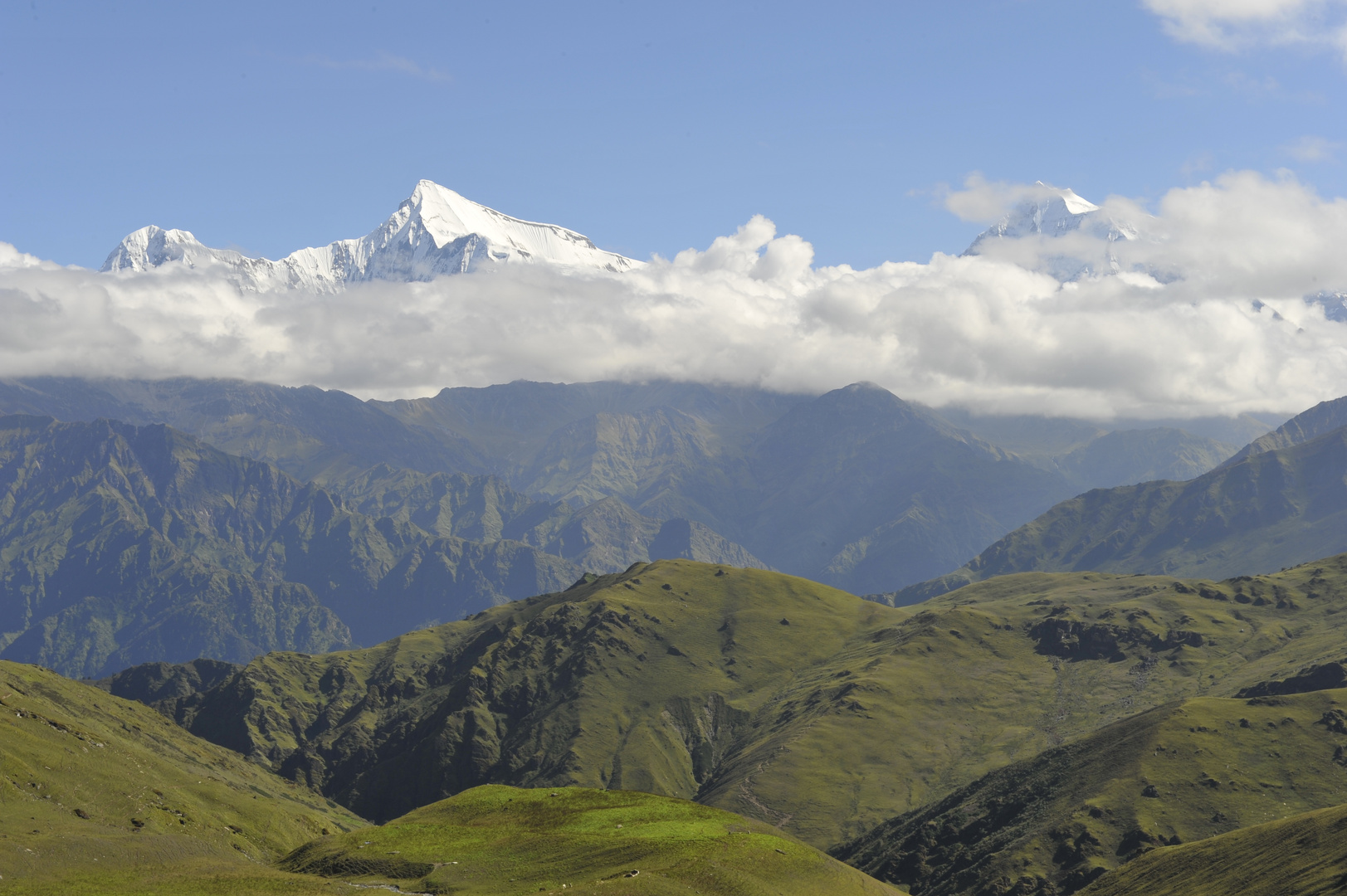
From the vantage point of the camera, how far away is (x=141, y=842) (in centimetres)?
15975

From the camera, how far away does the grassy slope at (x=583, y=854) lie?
129m

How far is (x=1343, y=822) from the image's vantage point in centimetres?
19812

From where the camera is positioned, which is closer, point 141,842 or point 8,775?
point 141,842

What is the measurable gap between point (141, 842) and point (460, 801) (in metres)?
43.7

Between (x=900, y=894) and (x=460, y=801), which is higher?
(x=460, y=801)

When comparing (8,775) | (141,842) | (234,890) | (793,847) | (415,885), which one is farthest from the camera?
(8,775)

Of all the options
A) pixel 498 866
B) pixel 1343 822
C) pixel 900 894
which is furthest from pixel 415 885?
pixel 1343 822

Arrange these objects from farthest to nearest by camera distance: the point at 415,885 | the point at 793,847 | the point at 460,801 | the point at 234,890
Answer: the point at 460,801
the point at 793,847
the point at 415,885
the point at 234,890

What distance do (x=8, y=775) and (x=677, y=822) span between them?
113706 mm

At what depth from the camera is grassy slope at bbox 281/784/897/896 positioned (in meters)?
129

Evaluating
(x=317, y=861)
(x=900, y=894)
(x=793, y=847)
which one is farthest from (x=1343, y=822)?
(x=317, y=861)

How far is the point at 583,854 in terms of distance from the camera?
139 metres

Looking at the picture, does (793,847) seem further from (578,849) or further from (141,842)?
(141,842)

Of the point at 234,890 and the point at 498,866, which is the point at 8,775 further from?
the point at 498,866
